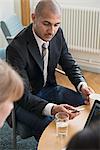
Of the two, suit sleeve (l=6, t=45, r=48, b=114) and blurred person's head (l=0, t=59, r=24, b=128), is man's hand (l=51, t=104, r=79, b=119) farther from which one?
blurred person's head (l=0, t=59, r=24, b=128)

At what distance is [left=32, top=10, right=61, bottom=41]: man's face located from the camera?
186 centimetres

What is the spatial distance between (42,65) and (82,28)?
1654 millimetres

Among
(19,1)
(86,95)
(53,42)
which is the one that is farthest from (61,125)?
(19,1)

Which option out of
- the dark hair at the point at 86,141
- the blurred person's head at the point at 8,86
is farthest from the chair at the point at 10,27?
the dark hair at the point at 86,141

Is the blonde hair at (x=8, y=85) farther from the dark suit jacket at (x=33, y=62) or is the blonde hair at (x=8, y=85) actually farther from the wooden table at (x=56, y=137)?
the dark suit jacket at (x=33, y=62)

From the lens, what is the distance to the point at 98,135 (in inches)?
10.9

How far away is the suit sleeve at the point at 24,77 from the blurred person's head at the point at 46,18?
0.65 ft

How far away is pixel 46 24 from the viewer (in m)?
1.89

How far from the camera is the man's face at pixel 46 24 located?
186cm

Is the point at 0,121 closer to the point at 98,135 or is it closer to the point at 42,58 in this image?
the point at 98,135

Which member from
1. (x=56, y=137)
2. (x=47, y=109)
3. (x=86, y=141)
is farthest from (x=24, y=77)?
(x=86, y=141)

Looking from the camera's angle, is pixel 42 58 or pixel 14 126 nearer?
pixel 14 126

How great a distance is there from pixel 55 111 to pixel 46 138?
27 centimetres

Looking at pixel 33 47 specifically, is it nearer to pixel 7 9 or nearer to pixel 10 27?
pixel 10 27
